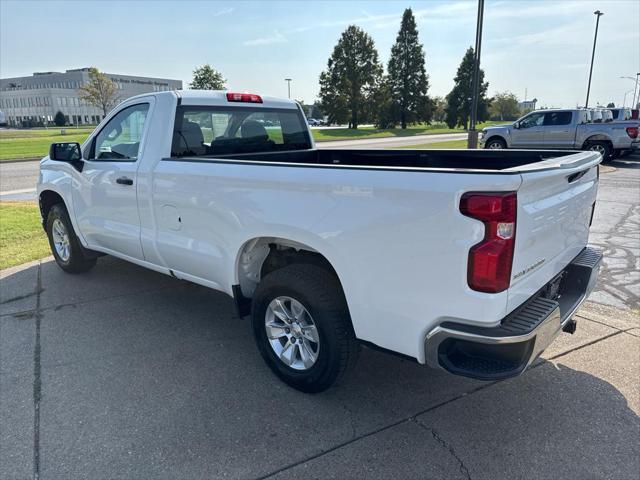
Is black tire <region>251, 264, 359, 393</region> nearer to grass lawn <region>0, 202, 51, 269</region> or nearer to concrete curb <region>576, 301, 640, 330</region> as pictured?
concrete curb <region>576, 301, 640, 330</region>

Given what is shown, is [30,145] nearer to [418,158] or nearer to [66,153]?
[66,153]

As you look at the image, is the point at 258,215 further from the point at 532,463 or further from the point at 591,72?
the point at 591,72

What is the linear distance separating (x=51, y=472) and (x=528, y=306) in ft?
8.74

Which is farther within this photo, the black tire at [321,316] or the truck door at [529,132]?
the truck door at [529,132]

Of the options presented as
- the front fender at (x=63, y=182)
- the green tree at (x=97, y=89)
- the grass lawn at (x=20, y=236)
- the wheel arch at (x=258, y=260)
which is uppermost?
the green tree at (x=97, y=89)

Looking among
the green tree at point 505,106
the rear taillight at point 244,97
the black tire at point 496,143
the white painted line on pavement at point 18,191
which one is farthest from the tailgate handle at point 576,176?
the green tree at point 505,106

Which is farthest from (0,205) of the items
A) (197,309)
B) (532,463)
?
(532,463)

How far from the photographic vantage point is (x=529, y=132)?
18453mm

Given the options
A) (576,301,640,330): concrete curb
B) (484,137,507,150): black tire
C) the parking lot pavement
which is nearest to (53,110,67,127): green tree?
(484,137,507,150): black tire

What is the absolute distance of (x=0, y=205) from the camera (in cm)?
975

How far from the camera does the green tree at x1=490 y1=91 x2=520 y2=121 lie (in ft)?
256

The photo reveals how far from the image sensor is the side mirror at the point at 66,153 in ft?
15.6

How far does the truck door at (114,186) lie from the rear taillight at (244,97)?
0.72 meters

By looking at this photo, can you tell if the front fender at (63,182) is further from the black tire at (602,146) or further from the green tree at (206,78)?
the green tree at (206,78)
